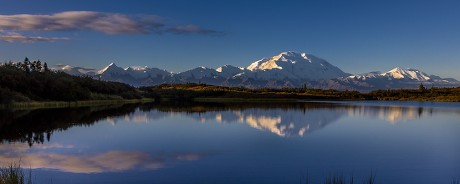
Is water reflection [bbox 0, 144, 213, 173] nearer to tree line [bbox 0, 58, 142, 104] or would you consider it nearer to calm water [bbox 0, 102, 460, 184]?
calm water [bbox 0, 102, 460, 184]

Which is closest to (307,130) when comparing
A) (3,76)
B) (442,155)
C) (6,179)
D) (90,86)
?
(442,155)

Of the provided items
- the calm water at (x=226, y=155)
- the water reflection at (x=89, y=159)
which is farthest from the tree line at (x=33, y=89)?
the water reflection at (x=89, y=159)

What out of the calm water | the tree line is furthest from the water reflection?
the tree line

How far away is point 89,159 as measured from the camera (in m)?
25.5

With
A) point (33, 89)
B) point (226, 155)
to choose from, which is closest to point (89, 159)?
point (226, 155)

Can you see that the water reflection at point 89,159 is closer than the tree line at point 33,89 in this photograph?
Yes

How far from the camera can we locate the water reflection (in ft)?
74.8

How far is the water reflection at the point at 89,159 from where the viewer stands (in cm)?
2280

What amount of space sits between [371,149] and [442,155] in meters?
4.59

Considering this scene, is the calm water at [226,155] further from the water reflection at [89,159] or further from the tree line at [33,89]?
the tree line at [33,89]

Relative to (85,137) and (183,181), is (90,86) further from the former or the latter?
(183,181)

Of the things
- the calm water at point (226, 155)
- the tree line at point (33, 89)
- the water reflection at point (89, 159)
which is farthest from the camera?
the tree line at point (33, 89)

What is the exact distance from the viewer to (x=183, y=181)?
767 inches

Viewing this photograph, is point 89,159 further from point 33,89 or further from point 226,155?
point 33,89
